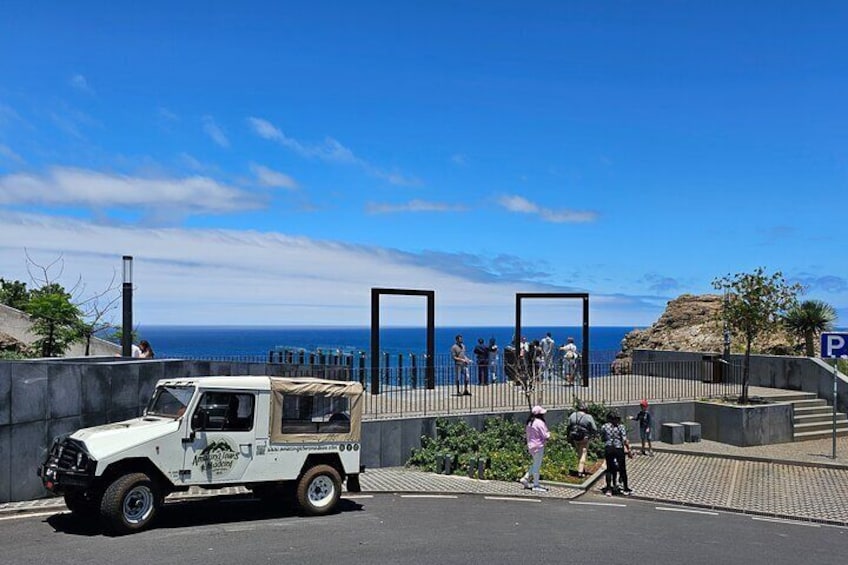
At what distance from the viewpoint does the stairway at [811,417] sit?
23.2 meters

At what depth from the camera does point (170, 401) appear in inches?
473

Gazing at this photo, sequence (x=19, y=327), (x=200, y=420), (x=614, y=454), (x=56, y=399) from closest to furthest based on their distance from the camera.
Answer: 1. (x=200, y=420)
2. (x=56, y=399)
3. (x=614, y=454)
4. (x=19, y=327)

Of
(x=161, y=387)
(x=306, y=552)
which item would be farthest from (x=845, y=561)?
(x=161, y=387)

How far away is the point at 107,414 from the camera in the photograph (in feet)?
46.9

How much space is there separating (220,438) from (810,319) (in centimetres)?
2507

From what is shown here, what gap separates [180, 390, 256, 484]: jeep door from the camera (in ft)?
38.0

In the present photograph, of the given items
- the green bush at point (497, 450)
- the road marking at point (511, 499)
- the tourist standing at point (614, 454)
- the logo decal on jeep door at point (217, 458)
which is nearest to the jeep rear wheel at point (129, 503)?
the logo decal on jeep door at point (217, 458)

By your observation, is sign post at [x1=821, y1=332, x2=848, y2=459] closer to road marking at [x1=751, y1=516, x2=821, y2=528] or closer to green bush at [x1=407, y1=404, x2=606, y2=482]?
green bush at [x1=407, y1=404, x2=606, y2=482]

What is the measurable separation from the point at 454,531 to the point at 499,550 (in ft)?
4.34

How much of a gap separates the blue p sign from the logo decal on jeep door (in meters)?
14.7

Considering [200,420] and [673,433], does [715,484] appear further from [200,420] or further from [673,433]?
[200,420]

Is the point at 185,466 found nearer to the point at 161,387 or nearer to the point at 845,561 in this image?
the point at 161,387

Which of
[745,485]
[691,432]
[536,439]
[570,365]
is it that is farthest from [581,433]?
[570,365]

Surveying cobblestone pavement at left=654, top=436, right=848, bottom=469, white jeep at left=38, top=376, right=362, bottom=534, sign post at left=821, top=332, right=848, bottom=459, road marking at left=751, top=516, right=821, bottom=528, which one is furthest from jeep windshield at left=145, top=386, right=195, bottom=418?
sign post at left=821, top=332, right=848, bottom=459
